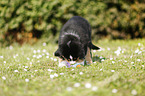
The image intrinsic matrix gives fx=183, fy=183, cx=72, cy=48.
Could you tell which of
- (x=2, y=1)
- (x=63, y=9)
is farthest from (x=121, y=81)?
(x=2, y=1)

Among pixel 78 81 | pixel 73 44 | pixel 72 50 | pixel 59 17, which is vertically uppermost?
pixel 59 17

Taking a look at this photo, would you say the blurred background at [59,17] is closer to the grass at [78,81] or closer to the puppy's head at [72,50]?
the grass at [78,81]

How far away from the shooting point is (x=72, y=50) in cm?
390

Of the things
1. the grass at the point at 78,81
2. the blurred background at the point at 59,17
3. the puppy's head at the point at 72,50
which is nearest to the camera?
the grass at the point at 78,81

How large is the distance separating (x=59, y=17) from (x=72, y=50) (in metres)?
4.49

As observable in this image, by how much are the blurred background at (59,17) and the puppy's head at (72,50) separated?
13.7 ft

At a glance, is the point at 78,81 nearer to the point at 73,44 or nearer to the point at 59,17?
the point at 73,44

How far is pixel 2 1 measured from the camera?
306 inches

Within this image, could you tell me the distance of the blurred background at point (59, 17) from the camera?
7875 millimetres

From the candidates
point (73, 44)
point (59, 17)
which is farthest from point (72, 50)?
point (59, 17)

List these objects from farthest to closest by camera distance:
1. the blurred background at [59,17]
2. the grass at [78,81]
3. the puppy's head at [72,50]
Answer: the blurred background at [59,17] < the puppy's head at [72,50] < the grass at [78,81]

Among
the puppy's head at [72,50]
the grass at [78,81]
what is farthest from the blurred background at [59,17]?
the puppy's head at [72,50]

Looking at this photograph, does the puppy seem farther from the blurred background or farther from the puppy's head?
the blurred background

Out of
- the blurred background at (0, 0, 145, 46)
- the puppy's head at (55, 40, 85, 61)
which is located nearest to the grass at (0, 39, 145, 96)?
the puppy's head at (55, 40, 85, 61)
